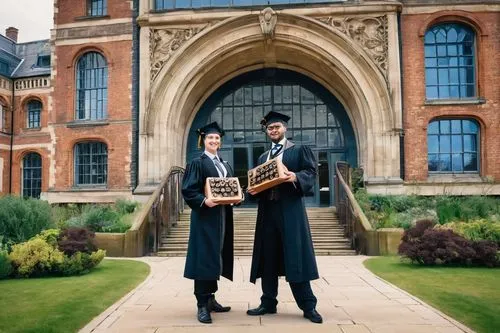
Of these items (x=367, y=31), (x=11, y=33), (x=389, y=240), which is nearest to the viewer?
(x=389, y=240)

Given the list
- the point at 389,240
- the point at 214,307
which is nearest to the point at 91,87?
the point at 389,240

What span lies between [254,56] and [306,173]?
1258cm

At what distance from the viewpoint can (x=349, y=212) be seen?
12.0 meters

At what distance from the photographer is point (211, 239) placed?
500 centimetres

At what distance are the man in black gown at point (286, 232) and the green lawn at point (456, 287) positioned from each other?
156cm

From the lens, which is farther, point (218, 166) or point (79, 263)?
point (79, 263)

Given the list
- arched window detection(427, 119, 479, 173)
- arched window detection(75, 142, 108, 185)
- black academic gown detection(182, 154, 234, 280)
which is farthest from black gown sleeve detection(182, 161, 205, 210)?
arched window detection(75, 142, 108, 185)

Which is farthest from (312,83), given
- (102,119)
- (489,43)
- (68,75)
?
(68,75)

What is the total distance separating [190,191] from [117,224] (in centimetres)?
762

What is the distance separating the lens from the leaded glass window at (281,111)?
699 inches

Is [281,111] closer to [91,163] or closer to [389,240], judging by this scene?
[91,163]

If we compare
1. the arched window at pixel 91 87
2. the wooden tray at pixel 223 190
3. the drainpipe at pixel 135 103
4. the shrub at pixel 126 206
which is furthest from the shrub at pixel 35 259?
the arched window at pixel 91 87

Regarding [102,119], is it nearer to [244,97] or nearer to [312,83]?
[244,97]

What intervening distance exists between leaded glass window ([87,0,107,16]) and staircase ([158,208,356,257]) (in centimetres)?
897
